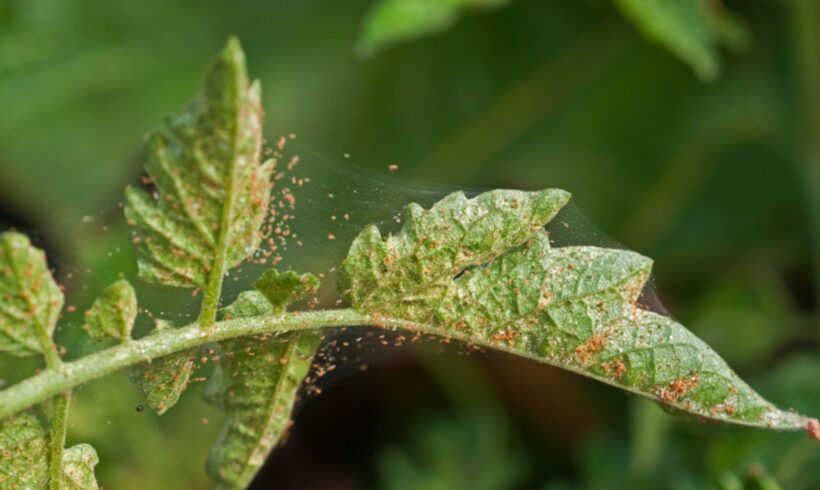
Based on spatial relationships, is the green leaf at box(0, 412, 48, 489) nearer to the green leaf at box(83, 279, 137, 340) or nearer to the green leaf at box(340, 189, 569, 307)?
the green leaf at box(83, 279, 137, 340)

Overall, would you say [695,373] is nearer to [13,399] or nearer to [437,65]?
[13,399]

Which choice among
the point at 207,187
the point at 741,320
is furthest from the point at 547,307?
the point at 741,320

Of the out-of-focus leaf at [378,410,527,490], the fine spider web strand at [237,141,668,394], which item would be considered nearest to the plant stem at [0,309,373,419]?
the fine spider web strand at [237,141,668,394]

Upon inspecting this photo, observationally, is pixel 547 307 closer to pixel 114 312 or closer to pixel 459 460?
pixel 114 312

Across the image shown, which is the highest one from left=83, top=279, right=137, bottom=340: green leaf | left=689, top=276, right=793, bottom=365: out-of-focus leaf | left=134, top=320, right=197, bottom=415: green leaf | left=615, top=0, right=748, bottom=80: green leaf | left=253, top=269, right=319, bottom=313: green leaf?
left=615, top=0, right=748, bottom=80: green leaf

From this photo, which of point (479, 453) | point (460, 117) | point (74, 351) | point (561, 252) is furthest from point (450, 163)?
point (561, 252)

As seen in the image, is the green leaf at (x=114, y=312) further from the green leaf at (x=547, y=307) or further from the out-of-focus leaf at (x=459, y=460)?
the out-of-focus leaf at (x=459, y=460)

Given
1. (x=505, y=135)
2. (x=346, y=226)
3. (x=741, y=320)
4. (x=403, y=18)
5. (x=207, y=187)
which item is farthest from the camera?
(x=505, y=135)
